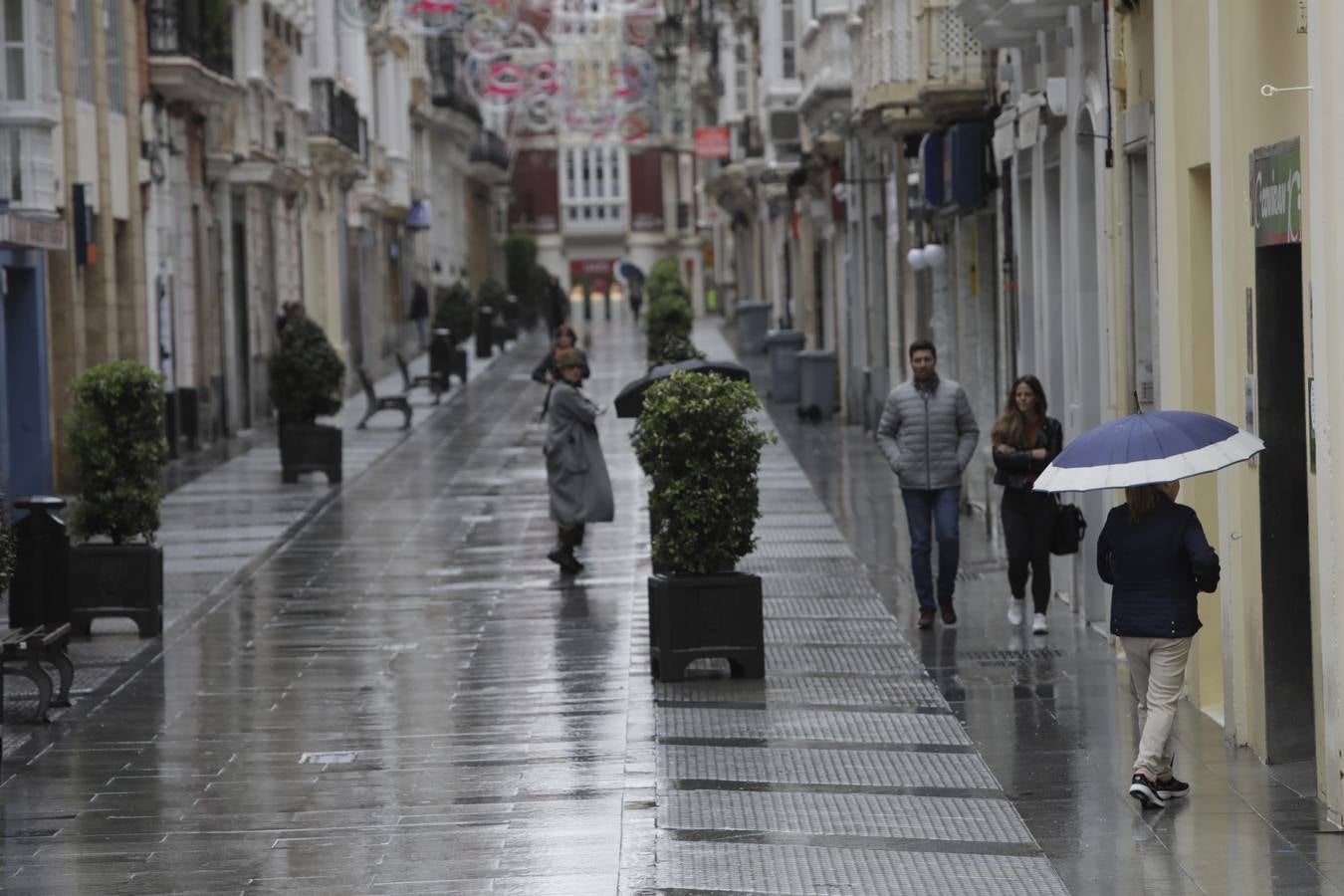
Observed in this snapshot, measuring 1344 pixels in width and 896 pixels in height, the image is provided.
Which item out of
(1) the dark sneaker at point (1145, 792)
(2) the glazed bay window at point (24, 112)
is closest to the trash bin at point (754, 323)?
(2) the glazed bay window at point (24, 112)

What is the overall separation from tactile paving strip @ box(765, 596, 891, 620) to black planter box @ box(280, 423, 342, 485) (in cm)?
1075

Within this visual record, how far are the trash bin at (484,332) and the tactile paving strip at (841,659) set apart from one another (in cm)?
4223

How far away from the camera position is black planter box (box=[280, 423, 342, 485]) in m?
26.0

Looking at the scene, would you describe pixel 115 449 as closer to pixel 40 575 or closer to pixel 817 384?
pixel 40 575

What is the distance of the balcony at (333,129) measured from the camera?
144 ft

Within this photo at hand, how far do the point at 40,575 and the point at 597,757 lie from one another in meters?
3.91

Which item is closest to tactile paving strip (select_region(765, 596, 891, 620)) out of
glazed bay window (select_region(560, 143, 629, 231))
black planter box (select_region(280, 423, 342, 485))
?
black planter box (select_region(280, 423, 342, 485))

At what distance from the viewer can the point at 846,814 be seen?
9.55 meters

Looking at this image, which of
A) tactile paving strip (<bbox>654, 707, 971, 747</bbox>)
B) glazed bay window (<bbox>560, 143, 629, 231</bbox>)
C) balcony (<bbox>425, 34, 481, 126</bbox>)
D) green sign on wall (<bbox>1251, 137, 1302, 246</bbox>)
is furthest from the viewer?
glazed bay window (<bbox>560, 143, 629, 231</bbox>)

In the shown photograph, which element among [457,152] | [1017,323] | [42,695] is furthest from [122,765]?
[457,152]

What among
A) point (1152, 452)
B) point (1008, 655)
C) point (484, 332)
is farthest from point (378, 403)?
point (1152, 452)

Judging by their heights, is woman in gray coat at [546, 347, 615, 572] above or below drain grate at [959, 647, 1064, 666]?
above

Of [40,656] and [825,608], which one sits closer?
[40,656]

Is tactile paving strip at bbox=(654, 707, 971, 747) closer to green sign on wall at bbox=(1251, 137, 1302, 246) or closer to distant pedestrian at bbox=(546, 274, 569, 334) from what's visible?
green sign on wall at bbox=(1251, 137, 1302, 246)
